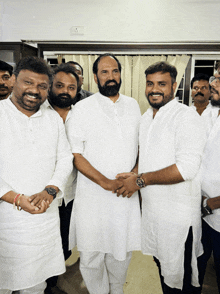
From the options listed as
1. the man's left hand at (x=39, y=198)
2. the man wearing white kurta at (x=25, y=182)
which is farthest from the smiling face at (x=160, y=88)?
the man's left hand at (x=39, y=198)

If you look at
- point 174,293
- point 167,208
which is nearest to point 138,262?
point 174,293

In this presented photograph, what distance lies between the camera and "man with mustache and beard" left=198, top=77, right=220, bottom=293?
139 cm

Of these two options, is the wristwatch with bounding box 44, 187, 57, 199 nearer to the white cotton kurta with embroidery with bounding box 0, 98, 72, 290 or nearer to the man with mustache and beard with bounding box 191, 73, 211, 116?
the white cotton kurta with embroidery with bounding box 0, 98, 72, 290

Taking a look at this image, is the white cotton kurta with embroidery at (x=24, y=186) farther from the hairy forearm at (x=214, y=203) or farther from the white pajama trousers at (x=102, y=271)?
the hairy forearm at (x=214, y=203)

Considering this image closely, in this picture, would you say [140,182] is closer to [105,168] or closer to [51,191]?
[105,168]

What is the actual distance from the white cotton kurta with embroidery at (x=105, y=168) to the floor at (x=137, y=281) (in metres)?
0.51

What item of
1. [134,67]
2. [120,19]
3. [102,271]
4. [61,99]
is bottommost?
[102,271]

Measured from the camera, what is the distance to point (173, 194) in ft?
4.39

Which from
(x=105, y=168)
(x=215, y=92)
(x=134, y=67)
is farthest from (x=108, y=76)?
(x=134, y=67)

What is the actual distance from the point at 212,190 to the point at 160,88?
2.39 feet

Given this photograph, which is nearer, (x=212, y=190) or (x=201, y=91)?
(x=212, y=190)

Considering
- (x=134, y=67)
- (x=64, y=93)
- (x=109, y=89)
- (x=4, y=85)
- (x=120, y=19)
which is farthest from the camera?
(x=134, y=67)

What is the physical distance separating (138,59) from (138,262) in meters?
2.94

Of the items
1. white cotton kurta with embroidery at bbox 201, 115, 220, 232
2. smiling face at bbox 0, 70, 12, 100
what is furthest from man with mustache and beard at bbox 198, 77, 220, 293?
smiling face at bbox 0, 70, 12, 100
